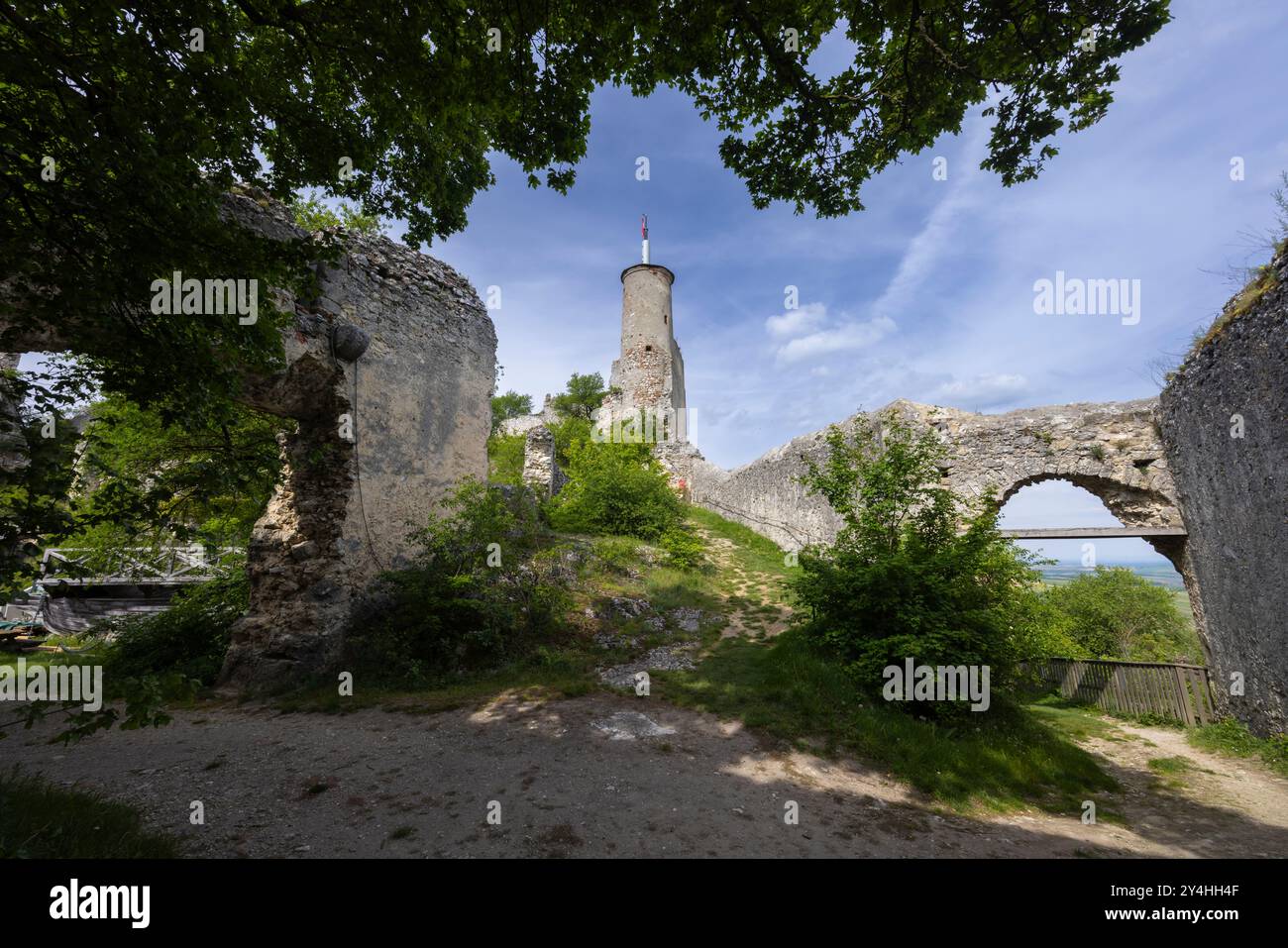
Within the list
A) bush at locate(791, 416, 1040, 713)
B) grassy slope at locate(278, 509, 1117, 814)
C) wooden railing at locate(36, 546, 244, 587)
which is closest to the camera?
grassy slope at locate(278, 509, 1117, 814)

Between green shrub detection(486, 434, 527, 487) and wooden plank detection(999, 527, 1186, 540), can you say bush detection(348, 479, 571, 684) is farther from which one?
green shrub detection(486, 434, 527, 487)

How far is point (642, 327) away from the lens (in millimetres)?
29359

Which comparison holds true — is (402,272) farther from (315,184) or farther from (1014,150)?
(1014,150)

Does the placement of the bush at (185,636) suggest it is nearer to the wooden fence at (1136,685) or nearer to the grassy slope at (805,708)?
the grassy slope at (805,708)

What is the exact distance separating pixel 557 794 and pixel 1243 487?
909 cm

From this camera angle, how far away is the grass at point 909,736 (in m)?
4.62

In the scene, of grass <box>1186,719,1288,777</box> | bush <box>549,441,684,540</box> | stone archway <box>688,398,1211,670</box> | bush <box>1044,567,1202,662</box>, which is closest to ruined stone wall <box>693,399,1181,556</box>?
stone archway <box>688,398,1211,670</box>

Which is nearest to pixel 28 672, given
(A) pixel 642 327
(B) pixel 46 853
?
(B) pixel 46 853

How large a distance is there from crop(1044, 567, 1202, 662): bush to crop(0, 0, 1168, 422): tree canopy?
21696 mm

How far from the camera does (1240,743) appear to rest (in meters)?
6.50

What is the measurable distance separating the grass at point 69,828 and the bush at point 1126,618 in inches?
1002

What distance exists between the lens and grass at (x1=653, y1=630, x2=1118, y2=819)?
4.62m

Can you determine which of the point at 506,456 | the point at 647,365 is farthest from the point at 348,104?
the point at 647,365
